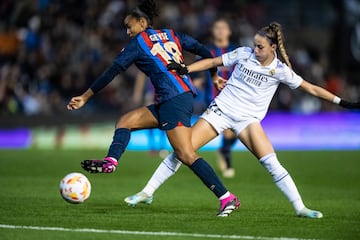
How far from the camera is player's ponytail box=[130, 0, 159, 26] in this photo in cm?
944

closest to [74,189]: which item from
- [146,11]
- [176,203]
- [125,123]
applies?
[125,123]

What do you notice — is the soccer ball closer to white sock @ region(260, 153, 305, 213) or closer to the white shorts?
the white shorts

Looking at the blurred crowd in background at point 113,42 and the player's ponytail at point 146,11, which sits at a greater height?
the player's ponytail at point 146,11

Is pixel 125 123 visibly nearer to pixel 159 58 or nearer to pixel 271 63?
pixel 159 58

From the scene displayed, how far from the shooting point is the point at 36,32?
2255 cm

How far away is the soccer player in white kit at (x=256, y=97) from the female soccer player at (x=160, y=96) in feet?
0.59

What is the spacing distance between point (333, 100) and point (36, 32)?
14744 mm

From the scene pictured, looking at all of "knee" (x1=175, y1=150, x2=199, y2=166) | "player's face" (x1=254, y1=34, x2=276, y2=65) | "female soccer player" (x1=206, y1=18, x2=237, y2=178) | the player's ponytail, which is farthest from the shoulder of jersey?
"female soccer player" (x1=206, y1=18, x2=237, y2=178)

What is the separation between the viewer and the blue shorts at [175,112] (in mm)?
9188

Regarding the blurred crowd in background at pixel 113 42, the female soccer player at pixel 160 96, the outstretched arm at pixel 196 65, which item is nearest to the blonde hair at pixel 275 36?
the outstretched arm at pixel 196 65

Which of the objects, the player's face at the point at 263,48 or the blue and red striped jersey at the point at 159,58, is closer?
the player's face at the point at 263,48

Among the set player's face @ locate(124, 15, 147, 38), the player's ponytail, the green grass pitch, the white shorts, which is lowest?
the green grass pitch

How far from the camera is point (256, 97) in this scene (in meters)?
9.20

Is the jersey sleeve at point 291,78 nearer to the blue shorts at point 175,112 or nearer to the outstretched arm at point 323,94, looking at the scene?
the outstretched arm at point 323,94
